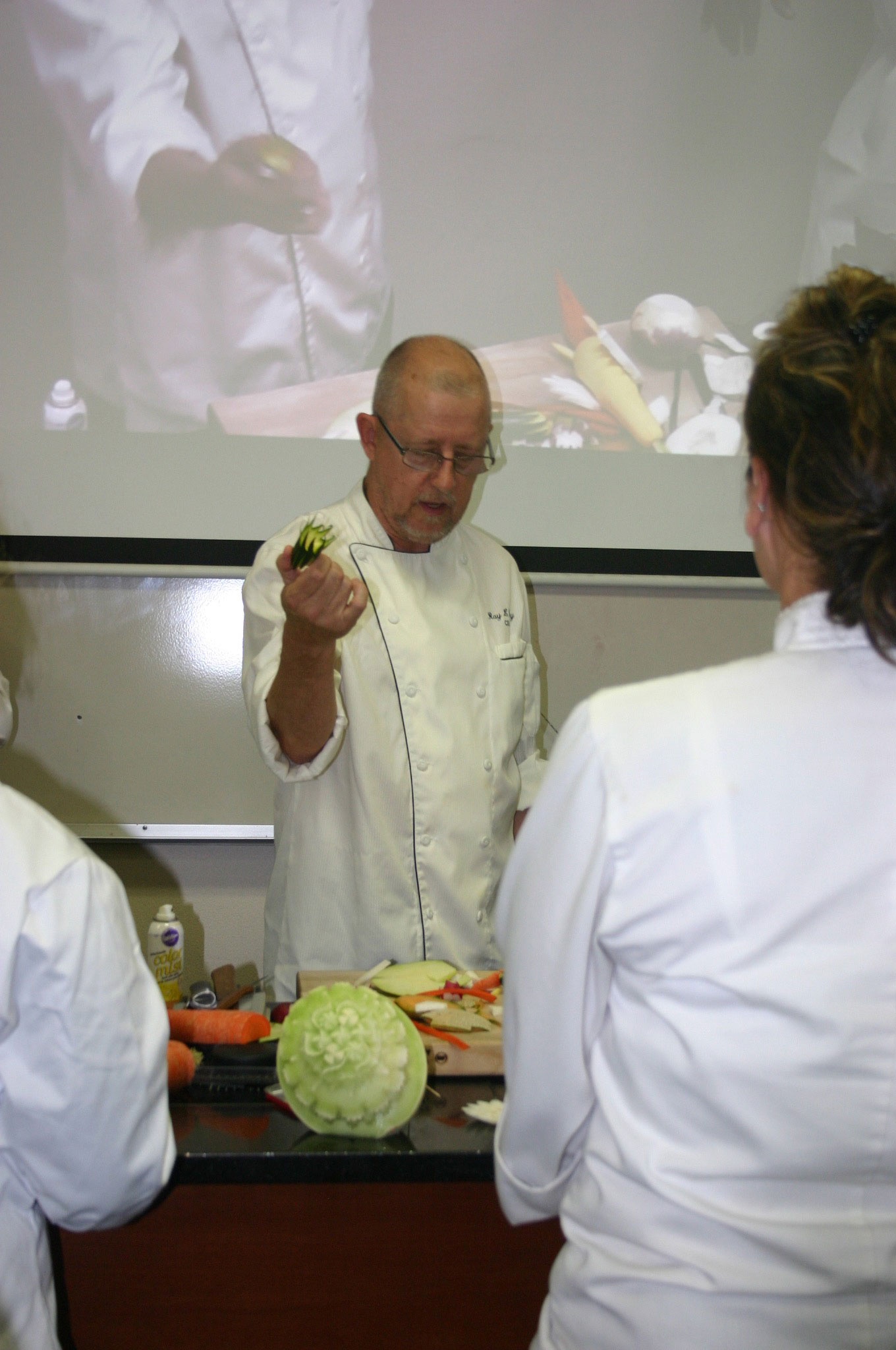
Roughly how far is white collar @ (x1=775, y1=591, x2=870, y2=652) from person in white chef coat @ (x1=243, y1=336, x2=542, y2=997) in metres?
1.01

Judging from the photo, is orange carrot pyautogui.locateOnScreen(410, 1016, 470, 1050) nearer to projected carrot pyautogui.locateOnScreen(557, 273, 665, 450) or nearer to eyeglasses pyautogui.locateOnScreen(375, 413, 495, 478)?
eyeglasses pyautogui.locateOnScreen(375, 413, 495, 478)

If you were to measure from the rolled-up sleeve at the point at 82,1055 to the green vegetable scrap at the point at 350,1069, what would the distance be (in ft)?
0.59

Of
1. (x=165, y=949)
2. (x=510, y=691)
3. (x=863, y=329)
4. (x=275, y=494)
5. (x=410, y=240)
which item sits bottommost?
(x=165, y=949)

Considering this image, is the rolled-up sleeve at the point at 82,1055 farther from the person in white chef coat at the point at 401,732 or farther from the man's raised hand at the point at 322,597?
the person in white chef coat at the point at 401,732

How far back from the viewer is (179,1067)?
1.14m

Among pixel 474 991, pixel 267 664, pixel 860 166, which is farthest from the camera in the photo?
pixel 860 166

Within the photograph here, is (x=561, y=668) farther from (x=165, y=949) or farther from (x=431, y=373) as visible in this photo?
(x=165, y=949)

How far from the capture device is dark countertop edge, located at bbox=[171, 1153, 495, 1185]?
1019 millimetres

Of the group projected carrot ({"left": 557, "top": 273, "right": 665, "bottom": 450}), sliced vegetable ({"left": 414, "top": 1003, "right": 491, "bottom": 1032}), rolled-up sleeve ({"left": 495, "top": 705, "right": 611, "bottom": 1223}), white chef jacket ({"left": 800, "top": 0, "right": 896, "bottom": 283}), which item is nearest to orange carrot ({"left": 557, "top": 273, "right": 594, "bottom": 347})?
projected carrot ({"left": 557, "top": 273, "right": 665, "bottom": 450})

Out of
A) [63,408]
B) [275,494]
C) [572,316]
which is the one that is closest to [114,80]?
[63,408]

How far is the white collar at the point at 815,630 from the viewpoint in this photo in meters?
0.75

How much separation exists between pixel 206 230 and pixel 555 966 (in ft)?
6.68

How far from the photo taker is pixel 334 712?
1.63 meters

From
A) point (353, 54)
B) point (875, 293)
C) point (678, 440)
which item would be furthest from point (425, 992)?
point (353, 54)
